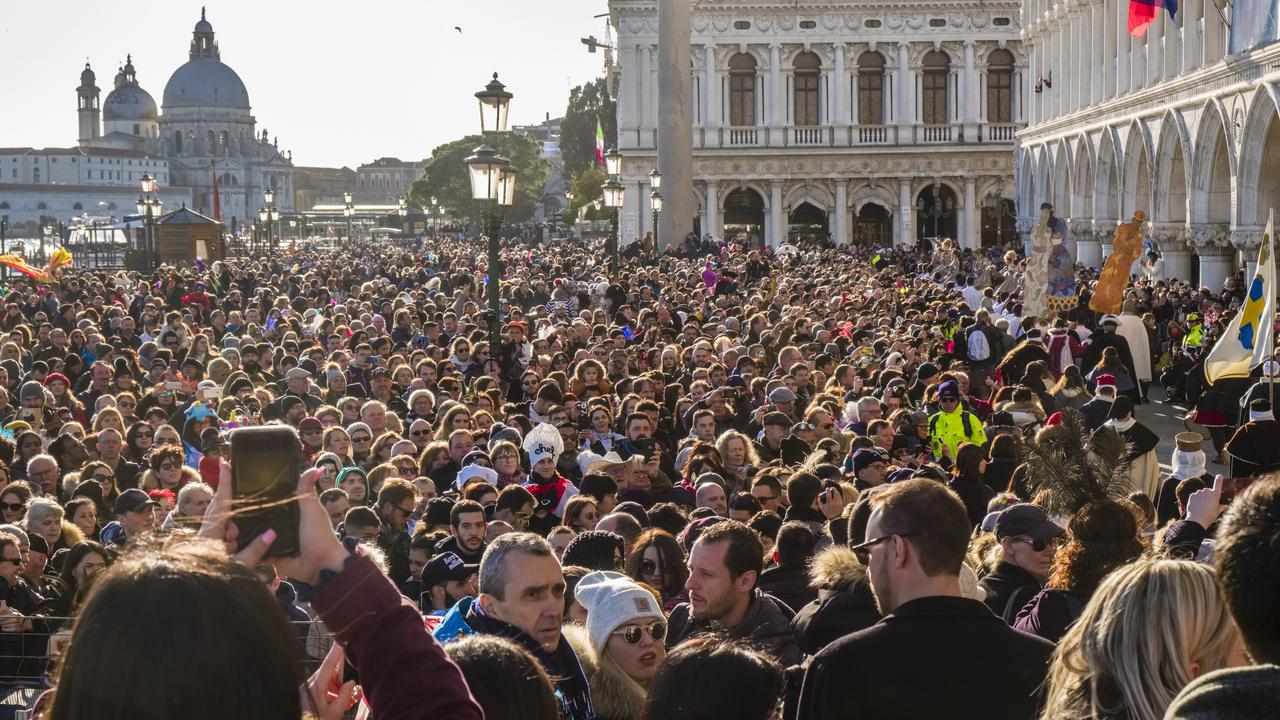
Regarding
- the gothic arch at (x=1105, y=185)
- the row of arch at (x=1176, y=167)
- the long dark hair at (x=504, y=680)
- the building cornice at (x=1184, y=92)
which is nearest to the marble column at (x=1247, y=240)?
the row of arch at (x=1176, y=167)

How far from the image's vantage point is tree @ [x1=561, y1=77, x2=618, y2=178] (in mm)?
108000

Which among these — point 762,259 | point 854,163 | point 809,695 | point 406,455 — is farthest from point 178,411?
point 854,163

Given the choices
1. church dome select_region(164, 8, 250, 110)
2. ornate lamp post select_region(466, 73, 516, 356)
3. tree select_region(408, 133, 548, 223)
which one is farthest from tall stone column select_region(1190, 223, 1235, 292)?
church dome select_region(164, 8, 250, 110)

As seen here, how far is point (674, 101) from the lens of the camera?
38.2 metres

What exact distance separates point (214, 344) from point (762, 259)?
17.9 metres

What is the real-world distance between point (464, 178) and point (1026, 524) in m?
108

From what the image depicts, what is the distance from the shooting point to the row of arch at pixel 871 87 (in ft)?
208

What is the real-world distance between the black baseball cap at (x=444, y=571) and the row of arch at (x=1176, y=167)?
70.2 feet

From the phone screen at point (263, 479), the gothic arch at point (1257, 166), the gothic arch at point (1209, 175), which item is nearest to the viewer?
the phone screen at point (263, 479)

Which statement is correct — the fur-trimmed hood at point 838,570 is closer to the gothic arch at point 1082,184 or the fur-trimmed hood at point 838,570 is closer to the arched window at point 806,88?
the gothic arch at point 1082,184

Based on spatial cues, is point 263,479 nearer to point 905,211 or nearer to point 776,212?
point 776,212

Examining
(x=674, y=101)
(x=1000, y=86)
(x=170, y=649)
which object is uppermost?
(x=1000, y=86)

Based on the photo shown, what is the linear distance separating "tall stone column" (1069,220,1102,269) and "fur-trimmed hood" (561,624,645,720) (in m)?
40.2

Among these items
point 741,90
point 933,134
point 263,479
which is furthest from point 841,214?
point 263,479
